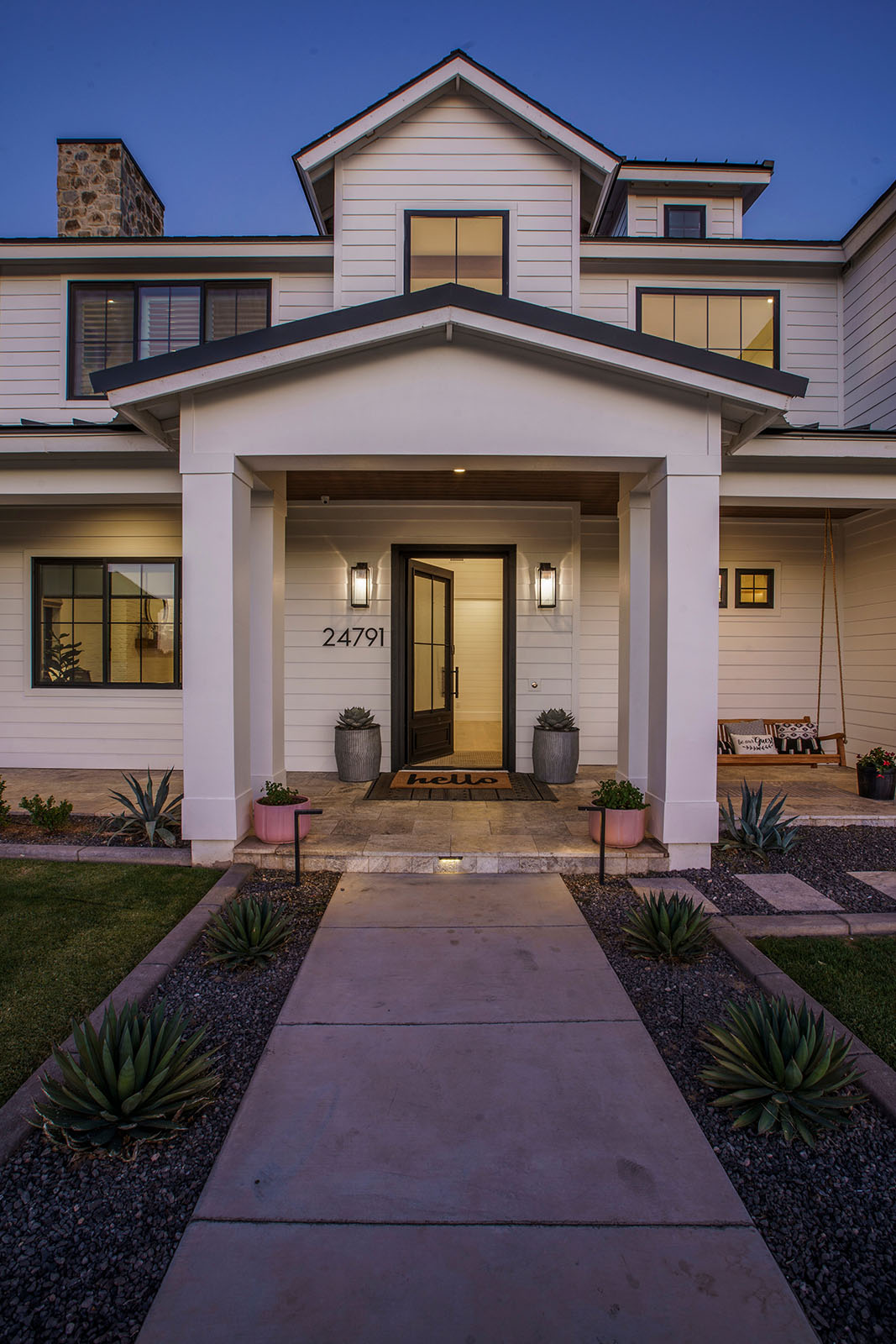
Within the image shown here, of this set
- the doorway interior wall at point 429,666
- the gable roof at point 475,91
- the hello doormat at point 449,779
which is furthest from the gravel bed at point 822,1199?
the gable roof at point 475,91

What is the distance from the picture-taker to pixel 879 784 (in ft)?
20.5

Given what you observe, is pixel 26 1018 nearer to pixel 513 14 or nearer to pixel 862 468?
pixel 862 468

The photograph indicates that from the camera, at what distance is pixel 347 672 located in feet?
25.0

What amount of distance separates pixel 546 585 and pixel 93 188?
7419 mm

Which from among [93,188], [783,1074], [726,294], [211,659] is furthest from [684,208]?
[783,1074]

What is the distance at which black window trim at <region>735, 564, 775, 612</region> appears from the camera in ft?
27.2

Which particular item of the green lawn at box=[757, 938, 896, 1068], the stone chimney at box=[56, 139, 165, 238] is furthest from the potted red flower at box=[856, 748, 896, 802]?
the stone chimney at box=[56, 139, 165, 238]

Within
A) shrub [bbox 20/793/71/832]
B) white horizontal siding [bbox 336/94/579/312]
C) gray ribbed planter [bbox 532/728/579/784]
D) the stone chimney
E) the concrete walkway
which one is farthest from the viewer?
the stone chimney

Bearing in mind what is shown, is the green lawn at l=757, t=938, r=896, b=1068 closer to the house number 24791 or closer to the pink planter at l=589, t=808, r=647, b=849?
the pink planter at l=589, t=808, r=647, b=849

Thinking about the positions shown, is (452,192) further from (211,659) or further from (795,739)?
(795,739)

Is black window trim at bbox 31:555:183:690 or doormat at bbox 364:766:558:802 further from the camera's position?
black window trim at bbox 31:555:183:690

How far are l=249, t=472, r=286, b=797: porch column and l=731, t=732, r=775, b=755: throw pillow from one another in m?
5.19

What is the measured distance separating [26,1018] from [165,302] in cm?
730

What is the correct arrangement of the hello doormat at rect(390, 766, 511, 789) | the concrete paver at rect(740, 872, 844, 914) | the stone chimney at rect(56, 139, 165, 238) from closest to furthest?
1. the concrete paver at rect(740, 872, 844, 914)
2. the hello doormat at rect(390, 766, 511, 789)
3. the stone chimney at rect(56, 139, 165, 238)
